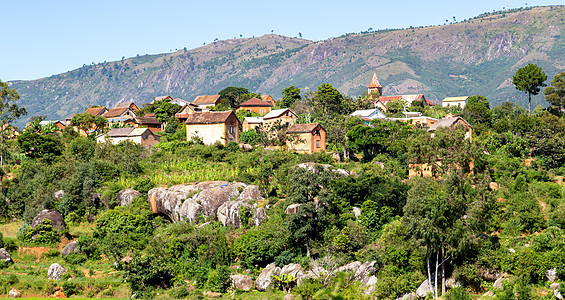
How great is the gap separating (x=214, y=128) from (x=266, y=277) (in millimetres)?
28056

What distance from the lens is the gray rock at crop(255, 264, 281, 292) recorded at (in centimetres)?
3472

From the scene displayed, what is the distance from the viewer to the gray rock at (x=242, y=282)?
34.9 m

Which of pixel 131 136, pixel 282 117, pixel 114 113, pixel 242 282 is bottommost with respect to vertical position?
pixel 242 282

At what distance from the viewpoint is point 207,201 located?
4294 cm

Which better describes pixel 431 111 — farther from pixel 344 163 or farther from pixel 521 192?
pixel 521 192

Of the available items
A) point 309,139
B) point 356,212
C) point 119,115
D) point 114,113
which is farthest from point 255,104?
point 356,212

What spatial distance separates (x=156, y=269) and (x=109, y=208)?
14.0 m

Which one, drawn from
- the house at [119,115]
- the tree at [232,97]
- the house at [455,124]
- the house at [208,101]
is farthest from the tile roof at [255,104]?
the house at [455,124]

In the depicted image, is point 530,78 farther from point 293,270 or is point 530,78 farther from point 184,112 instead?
point 184,112

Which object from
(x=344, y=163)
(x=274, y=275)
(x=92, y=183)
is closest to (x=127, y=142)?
(x=92, y=183)

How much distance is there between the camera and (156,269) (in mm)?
35531

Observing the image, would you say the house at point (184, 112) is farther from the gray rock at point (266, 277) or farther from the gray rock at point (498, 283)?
the gray rock at point (498, 283)

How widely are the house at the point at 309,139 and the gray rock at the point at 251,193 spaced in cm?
1240

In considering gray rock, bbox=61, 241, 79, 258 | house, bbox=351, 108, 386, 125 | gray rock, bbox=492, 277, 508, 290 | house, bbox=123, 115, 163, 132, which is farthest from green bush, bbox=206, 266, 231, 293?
house, bbox=123, 115, 163, 132
